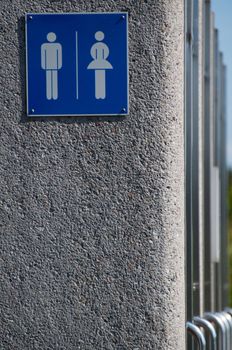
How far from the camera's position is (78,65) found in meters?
3.75

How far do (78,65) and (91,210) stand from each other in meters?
0.64

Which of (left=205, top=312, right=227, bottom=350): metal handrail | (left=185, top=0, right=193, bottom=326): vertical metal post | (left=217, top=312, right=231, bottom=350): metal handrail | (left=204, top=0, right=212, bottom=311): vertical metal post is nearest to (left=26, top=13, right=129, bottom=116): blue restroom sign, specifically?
(left=185, top=0, right=193, bottom=326): vertical metal post

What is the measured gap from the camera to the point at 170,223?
3736 millimetres

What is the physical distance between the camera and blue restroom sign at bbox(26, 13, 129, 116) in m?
3.73

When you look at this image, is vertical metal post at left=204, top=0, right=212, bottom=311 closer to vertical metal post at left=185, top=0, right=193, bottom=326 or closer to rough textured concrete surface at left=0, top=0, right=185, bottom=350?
vertical metal post at left=185, top=0, right=193, bottom=326

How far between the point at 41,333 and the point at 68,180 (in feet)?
2.20

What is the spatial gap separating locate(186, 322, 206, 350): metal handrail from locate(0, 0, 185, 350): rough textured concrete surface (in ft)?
1.30

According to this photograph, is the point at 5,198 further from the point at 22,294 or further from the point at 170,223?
the point at 170,223

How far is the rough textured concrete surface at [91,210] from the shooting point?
3709mm

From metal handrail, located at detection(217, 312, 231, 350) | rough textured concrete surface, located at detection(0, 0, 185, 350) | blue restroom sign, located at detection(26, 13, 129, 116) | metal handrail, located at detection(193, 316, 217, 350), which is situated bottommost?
A: metal handrail, located at detection(217, 312, 231, 350)

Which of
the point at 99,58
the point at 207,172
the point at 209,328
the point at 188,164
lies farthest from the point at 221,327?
the point at 99,58

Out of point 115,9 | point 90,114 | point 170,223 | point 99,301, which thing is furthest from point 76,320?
point 115,9

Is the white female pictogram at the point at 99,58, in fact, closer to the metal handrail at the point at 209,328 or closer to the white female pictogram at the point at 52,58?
the white female pictogram at the point at 52,58

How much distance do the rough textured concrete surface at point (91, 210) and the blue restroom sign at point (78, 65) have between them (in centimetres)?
4
